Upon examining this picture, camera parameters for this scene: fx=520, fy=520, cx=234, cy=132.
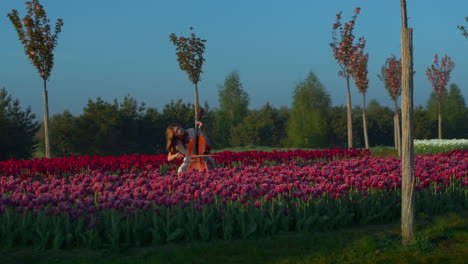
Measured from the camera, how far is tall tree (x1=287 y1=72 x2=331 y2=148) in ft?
165

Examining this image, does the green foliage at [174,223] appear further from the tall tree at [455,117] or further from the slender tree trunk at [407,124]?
the tall tree at [455,117]

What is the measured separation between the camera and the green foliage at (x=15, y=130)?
3231cm

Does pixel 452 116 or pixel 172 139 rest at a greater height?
pixel 452 116

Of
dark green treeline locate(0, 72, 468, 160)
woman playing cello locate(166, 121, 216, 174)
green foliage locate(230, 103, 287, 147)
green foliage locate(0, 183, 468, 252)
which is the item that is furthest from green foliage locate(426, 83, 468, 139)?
green foliage locate(0, 183, 468, 252)

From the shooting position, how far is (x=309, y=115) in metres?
50.9

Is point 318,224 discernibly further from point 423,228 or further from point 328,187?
point 423,228

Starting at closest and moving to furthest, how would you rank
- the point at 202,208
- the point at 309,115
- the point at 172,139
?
1. the point at 202,208
2. the point at 172,139
3. the point at 309,115

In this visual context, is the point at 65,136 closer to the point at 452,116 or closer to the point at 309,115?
the point at 309,115

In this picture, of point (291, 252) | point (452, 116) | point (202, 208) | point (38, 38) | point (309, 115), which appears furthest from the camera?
point (452, 116)

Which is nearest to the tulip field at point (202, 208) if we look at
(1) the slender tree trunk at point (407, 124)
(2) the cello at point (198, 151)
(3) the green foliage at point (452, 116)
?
(2) the cello at point (198, 151)

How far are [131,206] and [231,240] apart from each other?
1551mm

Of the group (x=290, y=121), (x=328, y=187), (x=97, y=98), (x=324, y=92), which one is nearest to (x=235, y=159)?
(x=328, y=187)

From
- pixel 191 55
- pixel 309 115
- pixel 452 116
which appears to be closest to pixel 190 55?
pixel 191 55

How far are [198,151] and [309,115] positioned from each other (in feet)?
133
